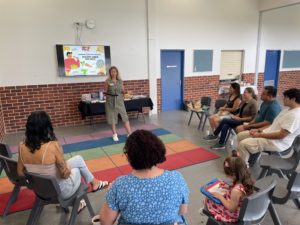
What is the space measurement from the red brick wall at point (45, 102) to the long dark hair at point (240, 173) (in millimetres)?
4563

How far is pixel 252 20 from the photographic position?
767 centimetres

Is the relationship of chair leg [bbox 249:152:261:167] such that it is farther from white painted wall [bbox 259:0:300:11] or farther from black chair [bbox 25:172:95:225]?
white painted wall [bbox 259:0:300:11]

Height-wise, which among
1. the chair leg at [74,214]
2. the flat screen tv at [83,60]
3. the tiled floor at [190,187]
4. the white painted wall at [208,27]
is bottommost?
the tiled floor at [190,187]

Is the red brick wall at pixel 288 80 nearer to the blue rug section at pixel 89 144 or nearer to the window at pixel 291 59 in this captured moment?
the window at pixel 291 59

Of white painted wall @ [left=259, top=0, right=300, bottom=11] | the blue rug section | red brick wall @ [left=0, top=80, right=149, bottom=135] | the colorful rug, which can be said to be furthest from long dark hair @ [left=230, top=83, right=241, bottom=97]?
white painted wall @ [left=259, top=0, right=300, bottom=11]

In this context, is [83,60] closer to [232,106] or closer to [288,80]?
[232,106]

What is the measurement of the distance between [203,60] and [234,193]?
607 cm

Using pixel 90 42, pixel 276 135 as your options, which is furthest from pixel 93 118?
pixel 276 135

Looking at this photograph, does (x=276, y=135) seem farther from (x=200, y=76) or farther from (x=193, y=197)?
(x=200, y=76)

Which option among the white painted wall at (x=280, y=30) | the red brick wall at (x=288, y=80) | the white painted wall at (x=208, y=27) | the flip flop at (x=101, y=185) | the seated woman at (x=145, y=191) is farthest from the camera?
the red brick wall at (x=288, y=80)

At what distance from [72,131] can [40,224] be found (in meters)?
3.14

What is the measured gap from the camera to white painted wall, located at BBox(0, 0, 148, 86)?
4688mm

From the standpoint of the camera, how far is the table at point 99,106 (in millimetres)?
5051

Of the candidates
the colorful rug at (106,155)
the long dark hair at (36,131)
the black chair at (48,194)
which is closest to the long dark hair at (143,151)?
the black chair at (48,194)
